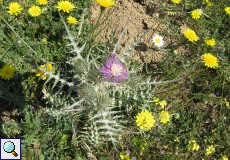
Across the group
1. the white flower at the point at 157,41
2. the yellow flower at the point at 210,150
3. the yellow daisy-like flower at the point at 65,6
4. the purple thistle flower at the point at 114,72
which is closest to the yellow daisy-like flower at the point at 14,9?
the yellow daisy-like flower at the point at 65,6

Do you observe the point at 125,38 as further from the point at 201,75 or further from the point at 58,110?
the point at 58,110

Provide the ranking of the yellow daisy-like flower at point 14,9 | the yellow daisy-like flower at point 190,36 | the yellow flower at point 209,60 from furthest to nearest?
the yellow daisy-like flower at point 190,36, the yellow flower at point 209,60, the yellow daisy-like flower at point 14,9

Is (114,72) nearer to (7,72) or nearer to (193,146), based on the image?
(7,72)

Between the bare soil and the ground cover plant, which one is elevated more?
the bare soil

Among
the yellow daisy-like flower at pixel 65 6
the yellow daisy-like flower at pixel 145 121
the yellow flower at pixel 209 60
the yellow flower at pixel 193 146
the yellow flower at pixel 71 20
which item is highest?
the yellow daisy-like flower at pixel 65 6

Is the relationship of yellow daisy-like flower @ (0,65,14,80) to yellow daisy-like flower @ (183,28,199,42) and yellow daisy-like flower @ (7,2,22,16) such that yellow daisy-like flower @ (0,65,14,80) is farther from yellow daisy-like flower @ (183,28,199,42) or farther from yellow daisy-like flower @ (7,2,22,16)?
yellow daisy-like flower @ (183,28,199,42)

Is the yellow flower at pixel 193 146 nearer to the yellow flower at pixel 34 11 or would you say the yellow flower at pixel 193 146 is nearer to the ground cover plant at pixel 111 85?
the ground cover plant at pixel 111 85

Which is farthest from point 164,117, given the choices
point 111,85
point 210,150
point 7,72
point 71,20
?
point 7,72

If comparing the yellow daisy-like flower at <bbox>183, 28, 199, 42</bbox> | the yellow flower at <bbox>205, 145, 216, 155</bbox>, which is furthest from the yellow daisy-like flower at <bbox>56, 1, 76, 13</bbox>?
the yellow flower at <bbox>205, 145, 216, 155</bbox>
